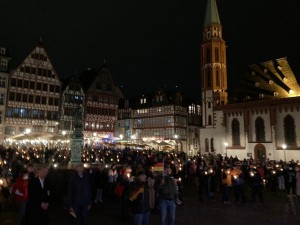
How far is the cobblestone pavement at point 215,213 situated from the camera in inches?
371

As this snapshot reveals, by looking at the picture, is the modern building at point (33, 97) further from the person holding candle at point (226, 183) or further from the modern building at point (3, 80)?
the person holding candle at point (226, 183)

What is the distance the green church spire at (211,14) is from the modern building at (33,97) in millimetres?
31920

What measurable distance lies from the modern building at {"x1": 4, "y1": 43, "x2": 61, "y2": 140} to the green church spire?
1257 inches

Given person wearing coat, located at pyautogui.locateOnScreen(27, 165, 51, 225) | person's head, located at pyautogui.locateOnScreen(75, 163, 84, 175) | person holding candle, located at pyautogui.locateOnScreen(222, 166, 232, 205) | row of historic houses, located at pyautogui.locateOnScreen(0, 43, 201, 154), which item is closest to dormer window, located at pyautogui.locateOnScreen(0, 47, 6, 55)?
row of historic houses, located at pyautogui.locateOnScreen(0, 43, 201, 154)

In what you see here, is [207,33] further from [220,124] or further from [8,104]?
[8,104]

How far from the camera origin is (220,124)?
47.2 meters

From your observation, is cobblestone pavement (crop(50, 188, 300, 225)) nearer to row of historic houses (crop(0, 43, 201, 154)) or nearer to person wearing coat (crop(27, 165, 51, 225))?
person wearing coat (crop(27, 165, 51, 225))

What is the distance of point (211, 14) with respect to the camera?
57906mm

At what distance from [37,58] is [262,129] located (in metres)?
35.8

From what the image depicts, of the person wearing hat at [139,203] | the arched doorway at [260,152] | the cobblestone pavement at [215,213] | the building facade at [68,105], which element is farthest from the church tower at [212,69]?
the person wearing hat at [139,203]

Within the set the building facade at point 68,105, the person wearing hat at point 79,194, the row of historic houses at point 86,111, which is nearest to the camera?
the person wearing hat at point 79,194

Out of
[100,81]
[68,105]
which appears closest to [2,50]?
[68,105]

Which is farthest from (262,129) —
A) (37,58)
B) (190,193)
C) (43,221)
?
(43,221)

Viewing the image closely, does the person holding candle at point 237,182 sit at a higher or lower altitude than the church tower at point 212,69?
lower
